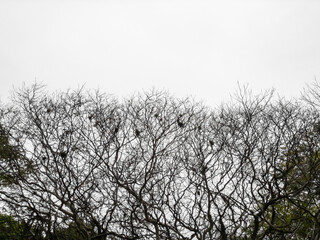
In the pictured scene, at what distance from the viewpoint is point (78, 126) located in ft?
26.7

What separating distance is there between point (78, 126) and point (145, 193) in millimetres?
2531

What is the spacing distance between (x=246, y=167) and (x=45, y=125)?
5.35 meters

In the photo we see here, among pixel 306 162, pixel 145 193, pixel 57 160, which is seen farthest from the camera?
pixel 145 193

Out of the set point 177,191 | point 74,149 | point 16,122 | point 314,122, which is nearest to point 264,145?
point 314,122

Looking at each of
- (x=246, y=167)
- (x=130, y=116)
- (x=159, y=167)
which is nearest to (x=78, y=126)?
(x=130, y=116)

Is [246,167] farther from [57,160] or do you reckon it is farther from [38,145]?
[38,145]

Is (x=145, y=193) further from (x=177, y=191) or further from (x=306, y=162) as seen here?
(x=306, y=162)

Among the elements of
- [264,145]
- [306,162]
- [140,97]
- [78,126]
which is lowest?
[306,162]

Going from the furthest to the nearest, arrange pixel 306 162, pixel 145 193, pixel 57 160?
pixel 145 193 < pixel 57 160 < pixel 306 162

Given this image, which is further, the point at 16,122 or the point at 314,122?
the point at 16,122

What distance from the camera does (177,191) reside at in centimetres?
838

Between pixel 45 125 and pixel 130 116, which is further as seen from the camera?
pixel 130 116

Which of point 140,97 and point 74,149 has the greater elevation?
point 140,97

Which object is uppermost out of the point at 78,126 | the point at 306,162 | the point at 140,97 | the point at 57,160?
the point at 140,97
